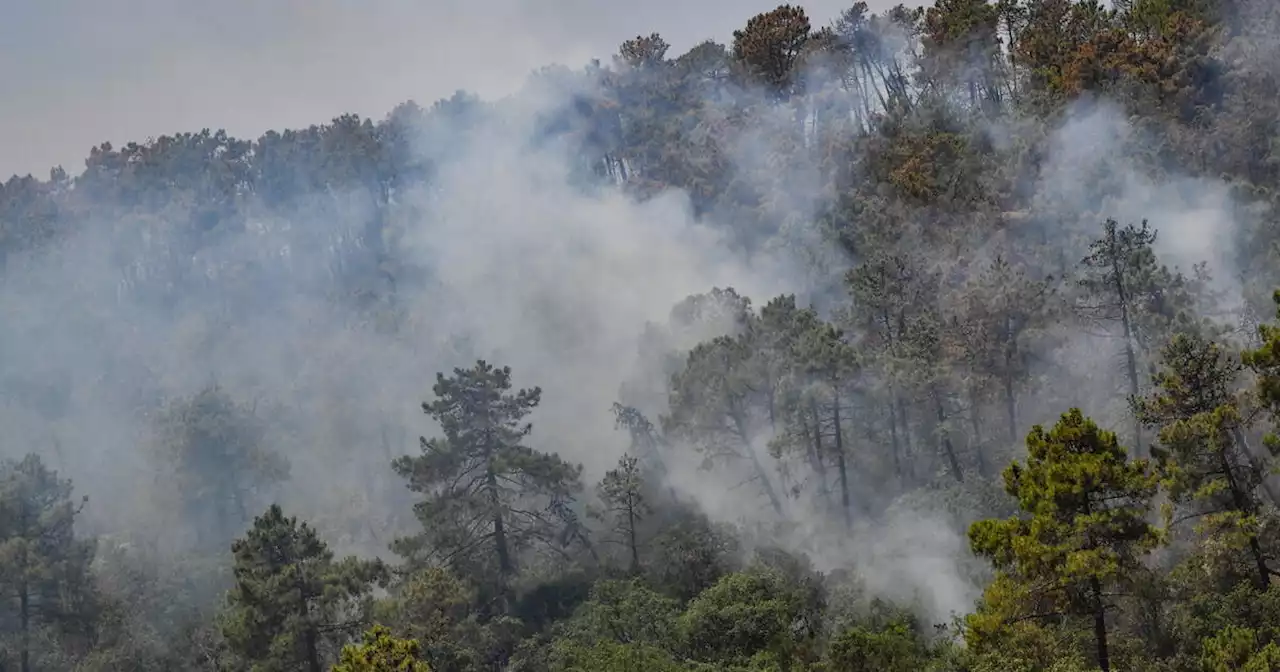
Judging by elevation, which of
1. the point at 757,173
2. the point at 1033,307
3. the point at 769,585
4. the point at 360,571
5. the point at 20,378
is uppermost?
the point at 757,173

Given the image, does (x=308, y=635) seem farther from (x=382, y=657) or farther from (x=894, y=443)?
(x=894, y=443)

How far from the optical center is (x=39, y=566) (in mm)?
39156

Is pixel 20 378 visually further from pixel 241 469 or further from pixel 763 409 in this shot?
pixel 763 409

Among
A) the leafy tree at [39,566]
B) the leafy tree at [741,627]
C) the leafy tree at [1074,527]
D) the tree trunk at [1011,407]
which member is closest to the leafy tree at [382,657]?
the leafy tree at [741,627]

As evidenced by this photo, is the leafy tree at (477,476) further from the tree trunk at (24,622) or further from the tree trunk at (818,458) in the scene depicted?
the tree trunk at (24,622)

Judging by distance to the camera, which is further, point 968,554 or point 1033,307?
point 1033,307

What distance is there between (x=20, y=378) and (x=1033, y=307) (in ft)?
260

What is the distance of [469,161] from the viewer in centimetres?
10081

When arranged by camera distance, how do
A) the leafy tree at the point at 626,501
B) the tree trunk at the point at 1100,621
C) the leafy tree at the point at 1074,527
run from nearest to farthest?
the leafy tree at the point at 1074,527, the tree trunk at the point at 1100,621, the leafy tree at the point at 626,501

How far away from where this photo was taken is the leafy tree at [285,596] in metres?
31.0

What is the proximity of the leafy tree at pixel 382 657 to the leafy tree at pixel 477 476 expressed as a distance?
72.8 ft

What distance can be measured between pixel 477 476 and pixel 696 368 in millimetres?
12238

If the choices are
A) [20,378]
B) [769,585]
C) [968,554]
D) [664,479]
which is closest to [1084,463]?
[769,585]

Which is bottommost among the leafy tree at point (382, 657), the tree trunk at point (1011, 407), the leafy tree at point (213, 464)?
the leafy tree at point (382, 657)
